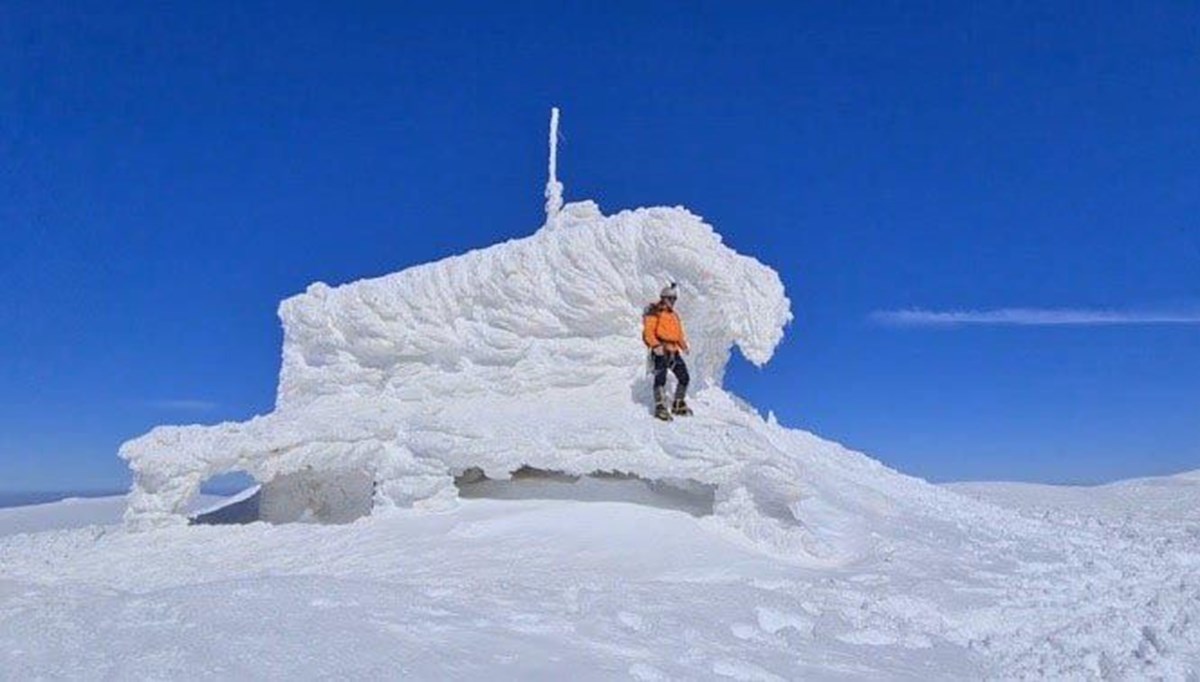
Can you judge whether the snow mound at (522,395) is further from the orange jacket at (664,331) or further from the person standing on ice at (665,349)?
the orange jacket at (664,331)

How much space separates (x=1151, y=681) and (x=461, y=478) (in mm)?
8835

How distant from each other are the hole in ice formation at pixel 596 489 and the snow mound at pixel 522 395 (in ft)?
1.80

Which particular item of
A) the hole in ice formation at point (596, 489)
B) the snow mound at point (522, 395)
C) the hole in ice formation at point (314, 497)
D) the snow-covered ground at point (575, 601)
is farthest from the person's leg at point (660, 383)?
the hole in ice formation at point (314, 497)

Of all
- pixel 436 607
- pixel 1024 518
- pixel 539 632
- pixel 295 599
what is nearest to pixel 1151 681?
pixel 539 632

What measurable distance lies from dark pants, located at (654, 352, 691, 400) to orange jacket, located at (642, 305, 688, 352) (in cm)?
12

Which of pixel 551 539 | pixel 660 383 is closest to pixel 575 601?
pixel 551 539

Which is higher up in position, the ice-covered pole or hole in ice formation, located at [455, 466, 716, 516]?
the ice-covered pole

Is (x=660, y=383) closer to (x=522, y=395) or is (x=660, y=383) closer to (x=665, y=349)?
(x=665, y=349)

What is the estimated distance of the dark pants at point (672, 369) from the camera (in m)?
12.9

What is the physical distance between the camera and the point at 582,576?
32.9 feet

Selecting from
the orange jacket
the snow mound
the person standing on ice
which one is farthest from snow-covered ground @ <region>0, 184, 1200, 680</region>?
the orange jacket

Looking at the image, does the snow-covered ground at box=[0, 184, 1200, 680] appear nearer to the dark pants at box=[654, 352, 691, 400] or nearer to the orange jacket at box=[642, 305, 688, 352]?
the dark pants at box=[654, 352, 691, 400]

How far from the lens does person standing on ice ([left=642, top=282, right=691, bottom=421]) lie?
12891 millimetres

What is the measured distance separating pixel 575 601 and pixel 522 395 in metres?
5.35
